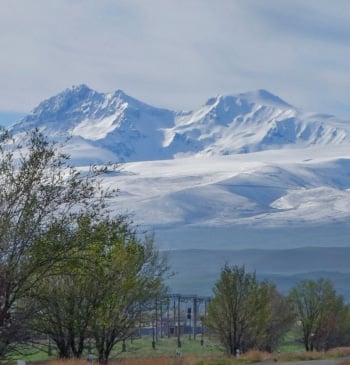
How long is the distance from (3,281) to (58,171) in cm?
265

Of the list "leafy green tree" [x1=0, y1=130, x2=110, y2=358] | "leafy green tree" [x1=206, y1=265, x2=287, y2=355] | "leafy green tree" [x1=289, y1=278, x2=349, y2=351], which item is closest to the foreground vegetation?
"leafy green tree" [x1=0, y1=130, x2=110, y2=358]

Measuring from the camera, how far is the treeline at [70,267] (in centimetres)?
1912

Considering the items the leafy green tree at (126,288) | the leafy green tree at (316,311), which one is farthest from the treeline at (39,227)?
the leafy green tree at (316,311)

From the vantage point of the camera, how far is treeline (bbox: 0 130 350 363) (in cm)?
1912

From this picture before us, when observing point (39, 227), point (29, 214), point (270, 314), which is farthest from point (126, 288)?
point (270, 314)

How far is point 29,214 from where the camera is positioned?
18953 mm

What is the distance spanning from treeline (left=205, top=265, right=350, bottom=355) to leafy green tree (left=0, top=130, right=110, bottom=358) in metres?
21.7

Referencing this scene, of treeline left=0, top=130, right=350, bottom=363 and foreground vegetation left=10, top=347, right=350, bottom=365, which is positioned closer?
treeline left=0, top=130, right=350, bottom=363

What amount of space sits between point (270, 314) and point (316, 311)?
16.5 m

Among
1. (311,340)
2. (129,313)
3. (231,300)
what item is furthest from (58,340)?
(311,340)

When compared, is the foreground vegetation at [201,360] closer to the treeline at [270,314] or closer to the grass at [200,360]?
the grass at [200,360]

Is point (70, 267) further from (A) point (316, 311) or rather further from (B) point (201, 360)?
(A) point (316, 311)

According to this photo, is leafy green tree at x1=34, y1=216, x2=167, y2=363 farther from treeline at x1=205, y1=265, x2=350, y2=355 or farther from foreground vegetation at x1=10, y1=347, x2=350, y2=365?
treeline at x1=205, y1=265, x2=350, y2=355

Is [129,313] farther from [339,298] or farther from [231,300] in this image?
[339,298]
